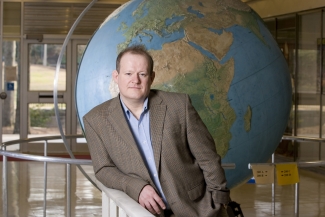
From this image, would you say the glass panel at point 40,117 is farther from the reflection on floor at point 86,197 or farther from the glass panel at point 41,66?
the reflection on floor at point 86,197

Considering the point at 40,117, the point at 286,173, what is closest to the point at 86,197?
the point at 286,173

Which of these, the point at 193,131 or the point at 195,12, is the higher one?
the point at 195,12

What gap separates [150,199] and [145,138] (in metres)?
0.28

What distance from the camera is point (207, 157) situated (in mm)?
2898

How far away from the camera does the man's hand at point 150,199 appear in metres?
2.82

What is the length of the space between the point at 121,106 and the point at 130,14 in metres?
1.45

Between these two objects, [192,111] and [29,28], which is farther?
[29,28]

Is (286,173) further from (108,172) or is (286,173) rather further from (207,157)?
(108,172)

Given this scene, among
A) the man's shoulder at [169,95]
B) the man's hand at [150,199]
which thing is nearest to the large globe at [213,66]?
the man's shoulder at [169,95]

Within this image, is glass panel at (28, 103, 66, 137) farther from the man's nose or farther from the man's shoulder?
the man's nose

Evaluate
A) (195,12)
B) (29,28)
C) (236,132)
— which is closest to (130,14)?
(195,12)

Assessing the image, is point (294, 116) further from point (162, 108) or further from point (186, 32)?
point (162, 108)

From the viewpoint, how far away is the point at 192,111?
2977 millimetres

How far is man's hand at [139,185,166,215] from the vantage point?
9.25 feet
